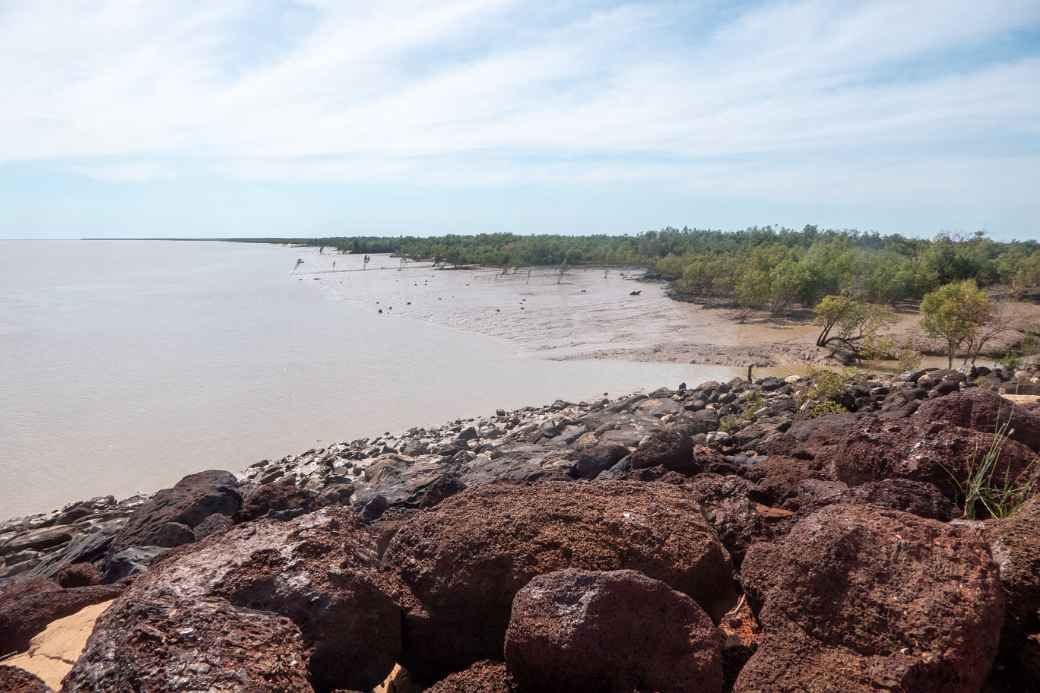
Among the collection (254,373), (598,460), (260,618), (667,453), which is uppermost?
(260,618)

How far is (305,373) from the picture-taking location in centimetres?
2450

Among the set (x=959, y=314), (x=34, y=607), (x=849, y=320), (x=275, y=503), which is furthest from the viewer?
(x=849, y=320)

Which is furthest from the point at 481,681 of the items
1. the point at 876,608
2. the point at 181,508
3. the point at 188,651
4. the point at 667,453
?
the point at 181,508

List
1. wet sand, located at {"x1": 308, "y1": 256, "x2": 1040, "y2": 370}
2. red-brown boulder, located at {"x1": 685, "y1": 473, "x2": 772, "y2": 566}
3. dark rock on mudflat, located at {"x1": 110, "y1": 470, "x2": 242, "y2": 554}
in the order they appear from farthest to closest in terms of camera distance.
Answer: wet sand, located at {"x1": 308, "y1": 256, "x2": 1040, "y2": 370} → dark rock on mudflat, located at {"x1": 110, "y1": 470, "x2": 242, "y2": 554} → red-brown boulder, located at {"x1": 685, "y1": 473, "x2": 772, "y2": 566}

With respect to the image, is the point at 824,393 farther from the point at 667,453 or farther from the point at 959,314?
the point at 959,314

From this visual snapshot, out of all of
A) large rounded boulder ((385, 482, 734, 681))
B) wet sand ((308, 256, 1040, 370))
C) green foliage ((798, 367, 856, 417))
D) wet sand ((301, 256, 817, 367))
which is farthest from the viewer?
wet sand ((301, 256, 817, 367))

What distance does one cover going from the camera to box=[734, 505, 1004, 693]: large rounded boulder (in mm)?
2559

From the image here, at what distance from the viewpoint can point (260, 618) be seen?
274 cm

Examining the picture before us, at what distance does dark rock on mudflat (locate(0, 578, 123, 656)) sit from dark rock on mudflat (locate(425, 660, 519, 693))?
3252 mm

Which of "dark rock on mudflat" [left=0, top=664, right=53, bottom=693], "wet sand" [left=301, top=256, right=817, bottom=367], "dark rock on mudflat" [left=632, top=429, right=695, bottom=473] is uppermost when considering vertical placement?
"dark rock on mudflat" [left=0, top=664, right=53, bottom=693]

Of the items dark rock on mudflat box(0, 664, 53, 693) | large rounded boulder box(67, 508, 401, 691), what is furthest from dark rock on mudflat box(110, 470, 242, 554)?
dark rock on mudflat box(0, 664, 53, 693)

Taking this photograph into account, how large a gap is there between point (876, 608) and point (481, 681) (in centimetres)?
161

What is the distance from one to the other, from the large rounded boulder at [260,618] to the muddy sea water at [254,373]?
12.6 meters

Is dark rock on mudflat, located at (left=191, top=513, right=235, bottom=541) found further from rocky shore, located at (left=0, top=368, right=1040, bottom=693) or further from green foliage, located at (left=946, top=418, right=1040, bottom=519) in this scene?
green foliage, located at (left=946, top=418, right=1040, bottom=519)
